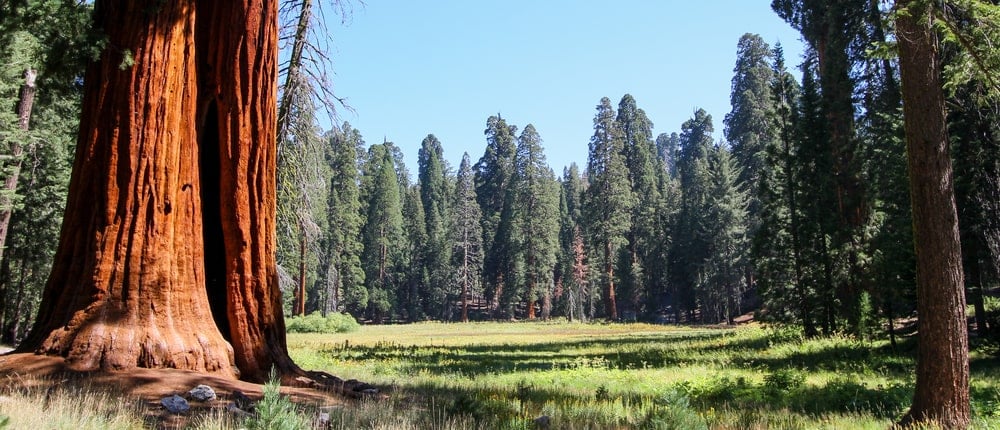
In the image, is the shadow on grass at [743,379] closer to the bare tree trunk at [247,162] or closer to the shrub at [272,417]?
the bare tree trunk at [247,162]

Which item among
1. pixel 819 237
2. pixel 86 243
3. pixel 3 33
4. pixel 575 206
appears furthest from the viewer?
pixel 575 206

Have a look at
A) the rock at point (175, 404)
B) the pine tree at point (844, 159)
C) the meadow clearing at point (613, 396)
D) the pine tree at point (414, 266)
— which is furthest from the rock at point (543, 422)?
the pine tree at point (414, 266)

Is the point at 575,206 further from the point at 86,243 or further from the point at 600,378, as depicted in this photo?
the point at 86,243

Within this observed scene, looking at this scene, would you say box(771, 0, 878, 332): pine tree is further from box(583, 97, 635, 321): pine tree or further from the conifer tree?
the conifer tree

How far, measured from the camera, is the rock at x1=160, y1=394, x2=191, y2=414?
5.66 metres

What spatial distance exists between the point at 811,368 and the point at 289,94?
40.0ft

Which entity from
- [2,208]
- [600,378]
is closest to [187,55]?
[600,378]

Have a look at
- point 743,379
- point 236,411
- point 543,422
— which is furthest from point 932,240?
point 236,411

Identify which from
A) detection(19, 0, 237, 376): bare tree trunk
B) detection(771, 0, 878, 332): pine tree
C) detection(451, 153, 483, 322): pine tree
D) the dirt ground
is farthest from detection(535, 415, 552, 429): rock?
detection(451, 153, 483, 322): pine tree

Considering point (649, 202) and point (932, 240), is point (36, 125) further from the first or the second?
point (649, 202)

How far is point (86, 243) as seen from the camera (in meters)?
7.41

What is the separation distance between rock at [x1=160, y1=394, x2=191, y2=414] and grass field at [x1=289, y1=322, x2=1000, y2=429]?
1384 mm

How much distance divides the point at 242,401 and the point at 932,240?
7494 mm

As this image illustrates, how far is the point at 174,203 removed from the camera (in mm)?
7789
